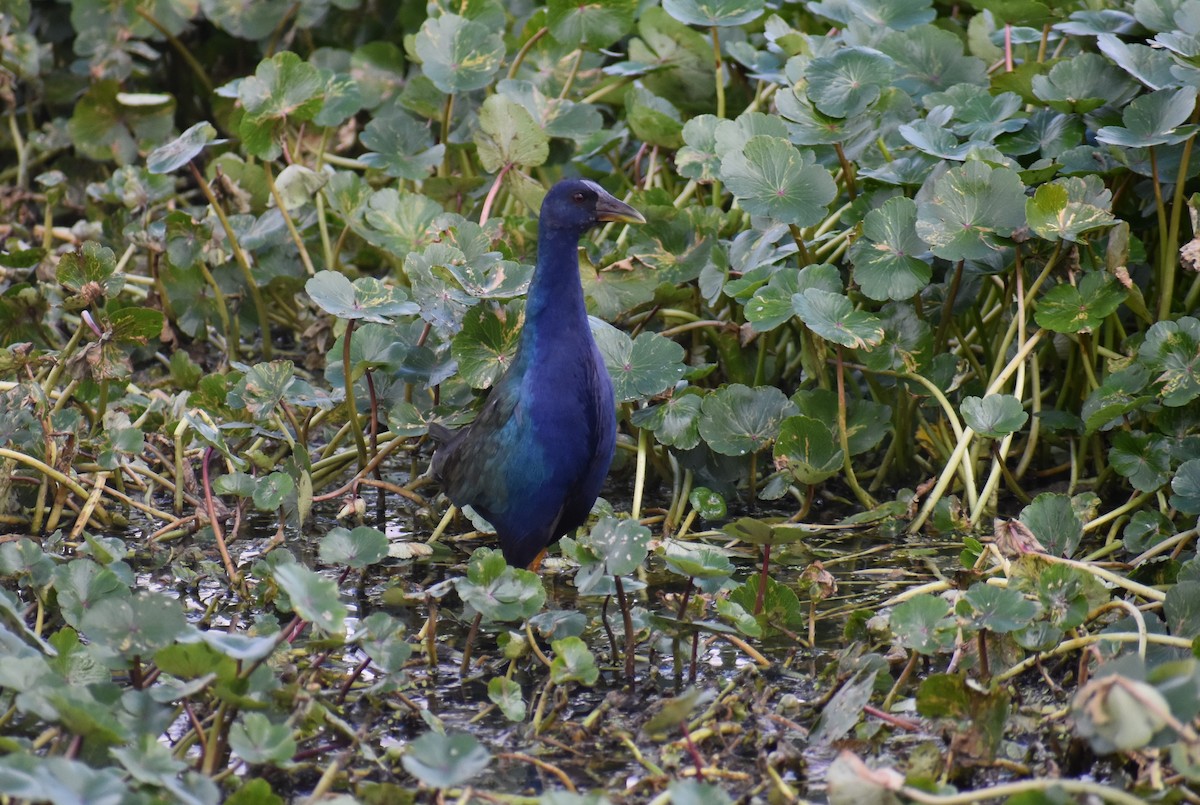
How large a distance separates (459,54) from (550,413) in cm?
143

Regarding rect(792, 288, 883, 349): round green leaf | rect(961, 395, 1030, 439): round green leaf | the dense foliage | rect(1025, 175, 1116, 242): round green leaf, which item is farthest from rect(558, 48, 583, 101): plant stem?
rect(961, 395, 1030, 439): round green leaf

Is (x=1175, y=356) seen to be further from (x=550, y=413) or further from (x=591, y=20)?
(x=591, y=20)

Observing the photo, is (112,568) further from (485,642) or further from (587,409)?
(587,409)

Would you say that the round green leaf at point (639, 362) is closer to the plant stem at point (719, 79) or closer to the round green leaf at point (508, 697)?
the plant stem at point (719, 79)

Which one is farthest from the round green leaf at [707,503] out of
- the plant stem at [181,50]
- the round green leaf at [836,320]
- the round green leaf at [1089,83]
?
the plant stem at [181,50]

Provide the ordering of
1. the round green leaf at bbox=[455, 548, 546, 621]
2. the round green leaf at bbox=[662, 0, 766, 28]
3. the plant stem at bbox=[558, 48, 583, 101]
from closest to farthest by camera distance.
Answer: the round green leaf at bbox=[455, 548, 546, 621], the round green leaf at bbox=[662, 0, 766, 28], the plant stem at bbox=[558, 48, 583, 101]

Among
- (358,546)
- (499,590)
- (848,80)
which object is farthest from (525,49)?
(499,590)

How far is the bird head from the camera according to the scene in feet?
9.51

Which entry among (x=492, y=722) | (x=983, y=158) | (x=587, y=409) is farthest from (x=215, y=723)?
(x=983, y=158)

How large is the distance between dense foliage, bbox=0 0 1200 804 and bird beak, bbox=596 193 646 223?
0.34 meters

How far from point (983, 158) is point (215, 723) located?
6.97ft

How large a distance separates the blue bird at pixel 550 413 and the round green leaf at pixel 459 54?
0.98 m

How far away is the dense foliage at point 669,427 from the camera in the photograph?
7.06 feet

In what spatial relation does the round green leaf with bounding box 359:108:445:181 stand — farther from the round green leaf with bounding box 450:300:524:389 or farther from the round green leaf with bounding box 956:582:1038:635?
the round green leaf with bounding box 956:582:1038:635
